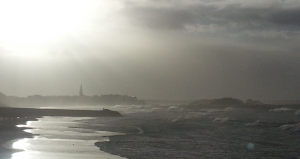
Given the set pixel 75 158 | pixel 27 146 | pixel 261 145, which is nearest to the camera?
pixel 75 158

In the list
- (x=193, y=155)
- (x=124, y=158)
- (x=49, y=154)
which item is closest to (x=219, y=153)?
(x=193, y=155)

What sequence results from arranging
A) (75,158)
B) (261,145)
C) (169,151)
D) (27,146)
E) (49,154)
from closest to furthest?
(75,158) → (49,154) → (169,151) → (27,146) → (261,145)

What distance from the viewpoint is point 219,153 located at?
2698cm

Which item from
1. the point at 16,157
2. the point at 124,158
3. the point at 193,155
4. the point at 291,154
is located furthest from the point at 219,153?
the point at 16,157

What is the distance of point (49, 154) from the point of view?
2569cm

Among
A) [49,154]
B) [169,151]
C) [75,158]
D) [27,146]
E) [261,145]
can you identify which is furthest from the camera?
[261,145]

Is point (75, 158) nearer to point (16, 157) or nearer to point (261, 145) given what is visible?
point (16, 157)

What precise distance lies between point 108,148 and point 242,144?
1222cm

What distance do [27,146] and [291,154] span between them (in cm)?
2106

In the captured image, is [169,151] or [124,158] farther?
[169,151]

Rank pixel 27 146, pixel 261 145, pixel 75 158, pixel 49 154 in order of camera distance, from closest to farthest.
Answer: pixel 75 158
pixel 49 154
pixel 27 146
pixel 261 145

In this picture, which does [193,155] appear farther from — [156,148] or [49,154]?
[49,154]

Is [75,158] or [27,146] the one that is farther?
[27,146]

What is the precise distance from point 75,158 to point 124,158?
129 inches
